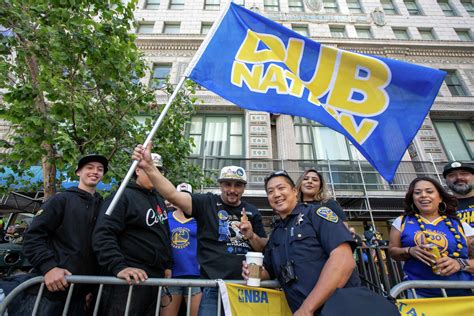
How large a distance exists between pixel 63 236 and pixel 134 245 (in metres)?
0.70

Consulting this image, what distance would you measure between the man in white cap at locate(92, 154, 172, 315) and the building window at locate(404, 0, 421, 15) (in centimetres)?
2215

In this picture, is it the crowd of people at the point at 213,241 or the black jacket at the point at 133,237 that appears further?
the black jacket at the point at 133,237

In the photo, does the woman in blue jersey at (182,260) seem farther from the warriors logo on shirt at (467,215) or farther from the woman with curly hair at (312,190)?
the warriors logo on shirt at (467,215)

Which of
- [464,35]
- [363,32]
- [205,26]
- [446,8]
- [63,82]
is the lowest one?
[63,82]

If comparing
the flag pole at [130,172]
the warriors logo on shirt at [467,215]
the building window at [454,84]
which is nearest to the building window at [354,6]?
the building window at [454,84]

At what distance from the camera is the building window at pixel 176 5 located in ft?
55.6

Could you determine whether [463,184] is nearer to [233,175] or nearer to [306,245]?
[306,245]

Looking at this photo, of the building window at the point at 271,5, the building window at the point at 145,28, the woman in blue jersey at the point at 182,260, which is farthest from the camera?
the building window at the point at 271,5

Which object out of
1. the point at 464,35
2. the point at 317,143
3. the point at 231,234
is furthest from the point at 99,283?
the point at 464,35

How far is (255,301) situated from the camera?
2.24 metres

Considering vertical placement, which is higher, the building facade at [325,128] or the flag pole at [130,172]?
the building facade at [325,128]

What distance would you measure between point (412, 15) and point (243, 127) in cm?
1471

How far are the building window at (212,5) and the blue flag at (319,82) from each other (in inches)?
617

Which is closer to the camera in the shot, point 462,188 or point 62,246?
point 62,246
